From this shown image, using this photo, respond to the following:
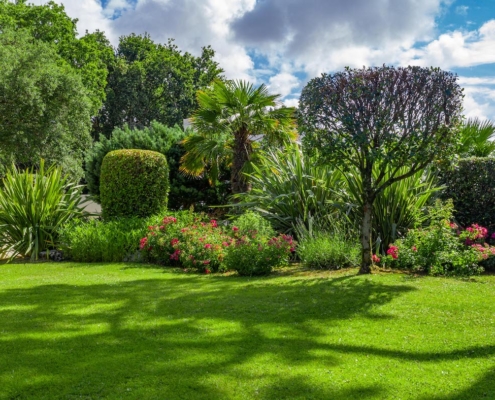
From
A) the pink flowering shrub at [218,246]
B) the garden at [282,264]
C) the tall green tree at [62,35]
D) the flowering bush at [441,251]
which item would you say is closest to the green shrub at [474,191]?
the garden at [282,264]

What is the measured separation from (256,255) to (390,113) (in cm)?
307

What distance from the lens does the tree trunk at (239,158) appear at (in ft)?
47.1

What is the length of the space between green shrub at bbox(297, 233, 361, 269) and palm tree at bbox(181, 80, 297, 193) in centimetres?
557

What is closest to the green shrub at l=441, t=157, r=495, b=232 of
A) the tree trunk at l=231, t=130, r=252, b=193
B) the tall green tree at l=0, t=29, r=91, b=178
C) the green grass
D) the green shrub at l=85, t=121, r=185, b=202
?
the green grass

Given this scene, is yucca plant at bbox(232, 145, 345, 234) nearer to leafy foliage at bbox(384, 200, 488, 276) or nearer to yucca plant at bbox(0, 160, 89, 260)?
leafy foliage at bbox(384, 200, 488, 276)

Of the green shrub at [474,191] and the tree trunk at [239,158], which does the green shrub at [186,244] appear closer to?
the tree trunk at [239,158]

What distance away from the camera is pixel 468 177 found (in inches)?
397

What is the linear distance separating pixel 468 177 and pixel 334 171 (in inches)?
103

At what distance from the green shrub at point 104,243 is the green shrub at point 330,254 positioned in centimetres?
375

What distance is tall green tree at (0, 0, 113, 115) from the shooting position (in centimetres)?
2938

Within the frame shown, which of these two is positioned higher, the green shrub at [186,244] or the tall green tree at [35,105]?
the tall green tree at [35,105]

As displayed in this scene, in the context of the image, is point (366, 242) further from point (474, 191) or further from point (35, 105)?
point (35, 105)

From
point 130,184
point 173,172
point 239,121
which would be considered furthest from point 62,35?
point 130,184

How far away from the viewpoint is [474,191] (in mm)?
10078
